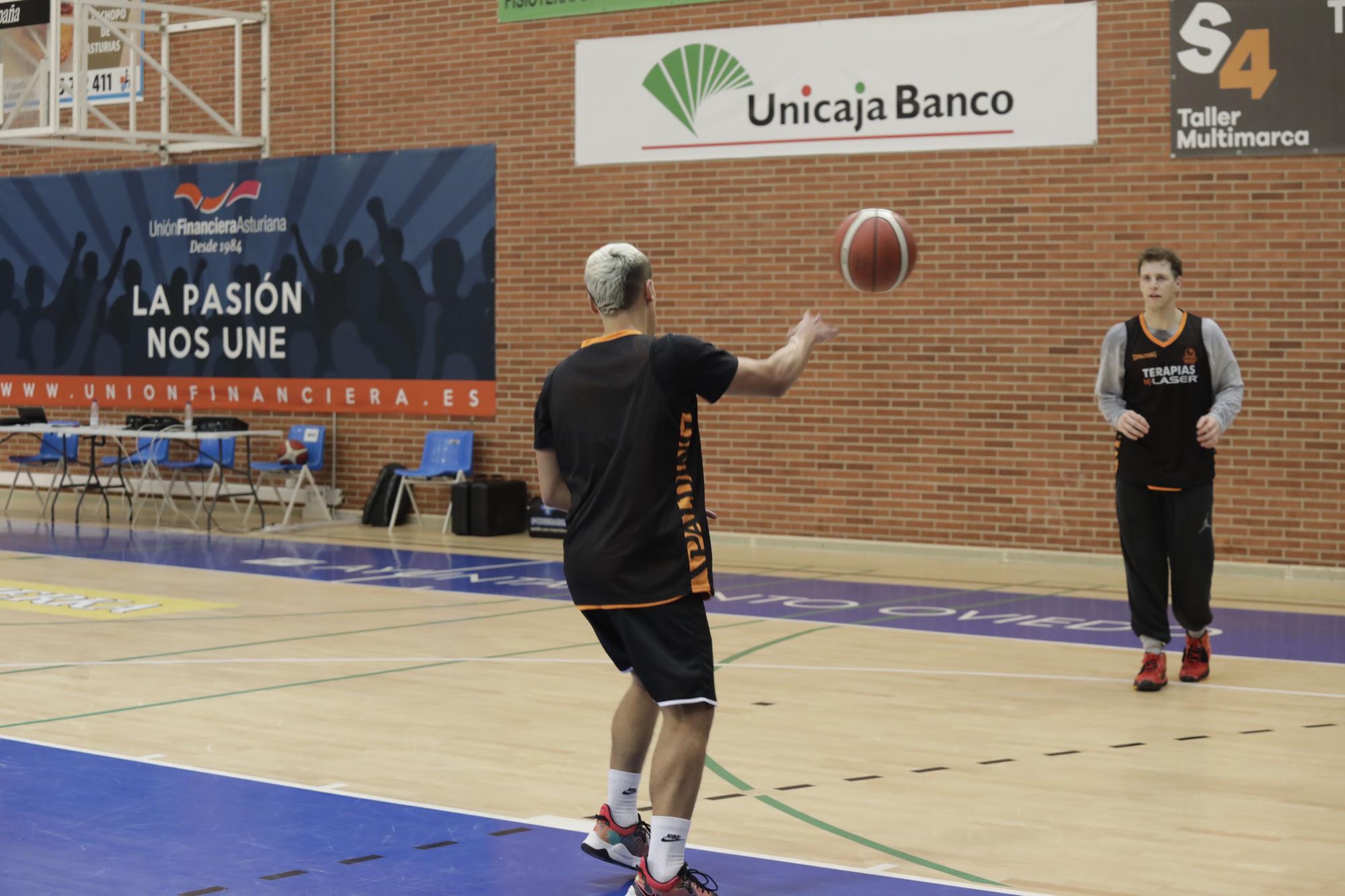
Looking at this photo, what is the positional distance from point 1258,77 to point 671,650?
8840mm

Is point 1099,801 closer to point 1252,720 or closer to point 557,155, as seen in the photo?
point 1252,720

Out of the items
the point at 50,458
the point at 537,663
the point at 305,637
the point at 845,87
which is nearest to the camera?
the point at 537,663

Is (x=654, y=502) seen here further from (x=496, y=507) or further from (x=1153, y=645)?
(x=496, y=507)

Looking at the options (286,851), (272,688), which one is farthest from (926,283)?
(286,851)

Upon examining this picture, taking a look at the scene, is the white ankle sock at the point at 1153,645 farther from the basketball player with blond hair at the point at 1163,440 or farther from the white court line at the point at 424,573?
the white court line at the point at 424,573

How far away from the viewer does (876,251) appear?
768 centimetres

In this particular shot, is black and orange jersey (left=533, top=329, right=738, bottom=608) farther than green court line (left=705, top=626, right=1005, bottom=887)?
No

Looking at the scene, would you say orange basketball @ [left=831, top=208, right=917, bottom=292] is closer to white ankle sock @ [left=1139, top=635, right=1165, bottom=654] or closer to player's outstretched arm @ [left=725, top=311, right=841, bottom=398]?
white ankle sock @ [left=1139, top=635, right=1165, bottom=654]

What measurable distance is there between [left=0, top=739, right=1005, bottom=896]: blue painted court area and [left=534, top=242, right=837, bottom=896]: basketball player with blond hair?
40 cm

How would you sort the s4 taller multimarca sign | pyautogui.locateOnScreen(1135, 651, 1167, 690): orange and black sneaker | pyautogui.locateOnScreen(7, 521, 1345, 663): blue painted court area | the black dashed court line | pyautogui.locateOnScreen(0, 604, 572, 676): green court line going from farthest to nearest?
the s4 taller multimarca sign
pyautogui.locateOnScreen(7, 521, 1345, 663): blue painted court area
pyautogui.locateOnScreen(0, 604, 572, 676): green court line
pyautogui.locateOnScreen(1135, 651, 1167, 690): orange and black sneaker
the black dashed court line

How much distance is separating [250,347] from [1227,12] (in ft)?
30.5

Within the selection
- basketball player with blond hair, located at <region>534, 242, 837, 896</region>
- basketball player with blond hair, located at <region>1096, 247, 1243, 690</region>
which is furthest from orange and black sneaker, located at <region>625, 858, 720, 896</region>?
basketball player with blond hair, located at <region>1096, 247, 1243, 690</region>

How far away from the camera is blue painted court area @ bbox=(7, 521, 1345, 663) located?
922cm

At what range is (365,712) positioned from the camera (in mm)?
6918
